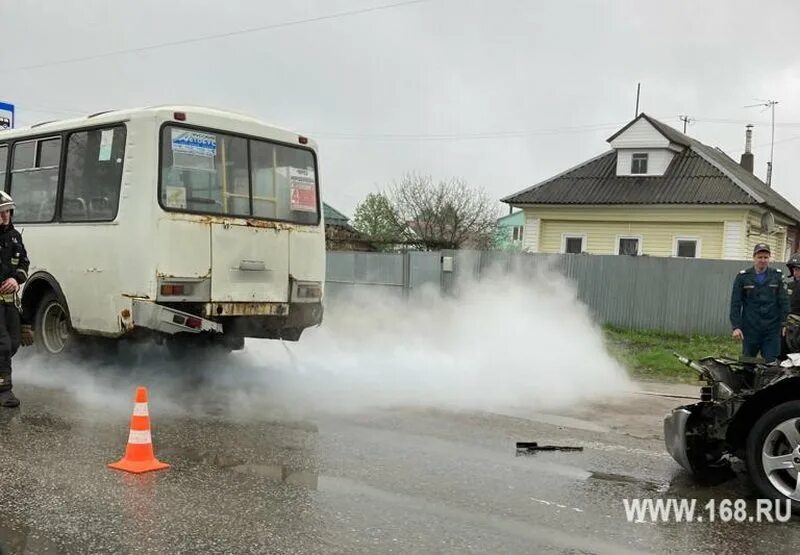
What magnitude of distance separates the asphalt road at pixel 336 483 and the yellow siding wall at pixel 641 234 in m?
17.9

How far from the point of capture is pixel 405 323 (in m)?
13.6

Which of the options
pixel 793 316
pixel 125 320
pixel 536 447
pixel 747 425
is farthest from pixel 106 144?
pixel 793 316

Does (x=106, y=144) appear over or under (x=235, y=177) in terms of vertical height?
over

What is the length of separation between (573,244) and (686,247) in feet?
12.4

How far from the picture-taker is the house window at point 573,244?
25.9 metres

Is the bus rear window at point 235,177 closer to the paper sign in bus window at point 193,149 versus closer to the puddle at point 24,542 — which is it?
the paper sign in bus window at point 193,149

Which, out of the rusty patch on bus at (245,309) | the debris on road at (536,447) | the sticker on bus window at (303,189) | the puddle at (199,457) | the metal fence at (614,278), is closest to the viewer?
the puddle at (199,457)

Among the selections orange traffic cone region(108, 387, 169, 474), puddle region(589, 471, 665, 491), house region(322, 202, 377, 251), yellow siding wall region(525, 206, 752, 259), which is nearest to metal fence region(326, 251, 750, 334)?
house region(322, 202, 377, 251)

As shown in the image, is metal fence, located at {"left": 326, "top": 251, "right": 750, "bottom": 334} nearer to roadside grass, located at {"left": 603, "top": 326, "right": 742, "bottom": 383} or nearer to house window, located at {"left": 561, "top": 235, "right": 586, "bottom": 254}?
roadside grass, located at {"left": 603, "top": 326, "right": 742, "bottom": 383}

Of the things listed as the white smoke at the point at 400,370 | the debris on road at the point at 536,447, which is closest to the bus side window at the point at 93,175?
the white smoke at the point at 400,370

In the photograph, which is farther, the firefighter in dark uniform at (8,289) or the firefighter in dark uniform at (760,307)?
the firefighter in dark uniform at (760,307)

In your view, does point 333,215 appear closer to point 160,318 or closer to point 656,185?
point 656,185

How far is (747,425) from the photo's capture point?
500 centimetres

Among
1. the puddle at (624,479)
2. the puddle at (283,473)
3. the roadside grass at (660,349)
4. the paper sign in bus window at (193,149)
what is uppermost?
the paper sign in bus window at (193,149)
